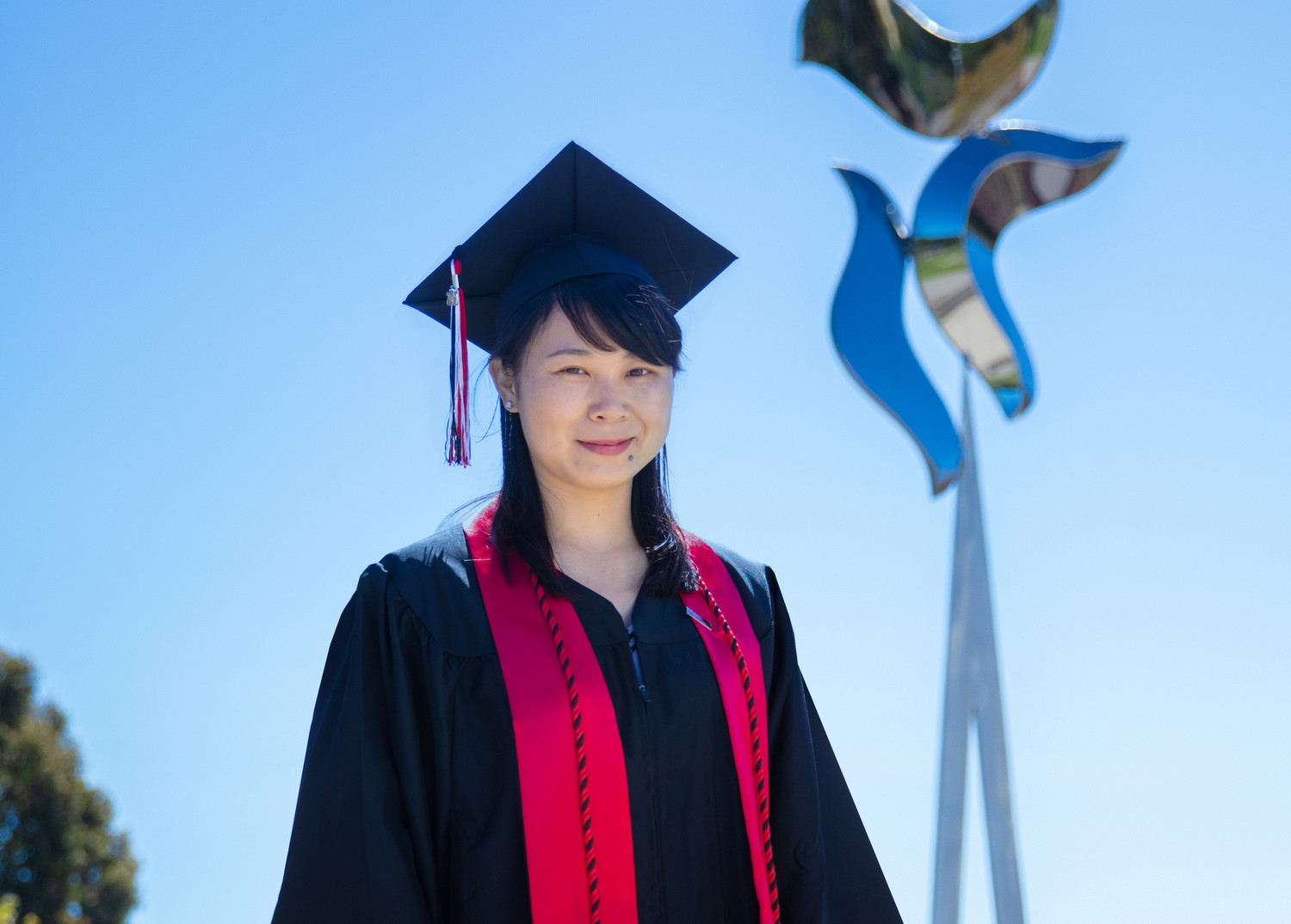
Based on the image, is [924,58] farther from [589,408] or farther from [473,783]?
[473,783]

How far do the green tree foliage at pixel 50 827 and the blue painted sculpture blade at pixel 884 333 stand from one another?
11.9m

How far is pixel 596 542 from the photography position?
212 cm

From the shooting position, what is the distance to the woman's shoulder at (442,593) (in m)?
1.91

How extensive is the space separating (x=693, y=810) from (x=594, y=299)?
32.6 inches

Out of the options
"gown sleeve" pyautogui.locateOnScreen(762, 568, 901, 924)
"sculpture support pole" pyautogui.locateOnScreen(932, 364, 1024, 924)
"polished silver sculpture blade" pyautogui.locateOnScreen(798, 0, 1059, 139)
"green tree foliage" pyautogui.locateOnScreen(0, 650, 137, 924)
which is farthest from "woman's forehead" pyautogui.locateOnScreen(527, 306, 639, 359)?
"green tree foliage" pyautogui.locateOnScreen(0, 650, 137, 924)

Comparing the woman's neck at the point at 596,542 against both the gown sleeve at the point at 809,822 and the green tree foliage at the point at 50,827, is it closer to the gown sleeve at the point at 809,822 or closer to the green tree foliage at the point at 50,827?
the gown sleeve at the point at 809,822

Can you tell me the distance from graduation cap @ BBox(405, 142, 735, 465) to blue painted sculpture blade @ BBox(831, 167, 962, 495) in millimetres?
4534

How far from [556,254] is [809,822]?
3.48 feet

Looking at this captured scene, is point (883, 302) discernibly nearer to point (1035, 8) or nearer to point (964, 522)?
point (964, 522)

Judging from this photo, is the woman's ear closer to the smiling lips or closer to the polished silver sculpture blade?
the smiling lips

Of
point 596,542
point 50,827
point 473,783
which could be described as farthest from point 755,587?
point 50,827

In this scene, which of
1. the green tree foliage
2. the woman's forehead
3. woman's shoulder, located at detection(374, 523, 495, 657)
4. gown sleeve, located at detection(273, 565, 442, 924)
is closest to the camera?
gown sleeve, located at detection(273, 565, 442, 924)

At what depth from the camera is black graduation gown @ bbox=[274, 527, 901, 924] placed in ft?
5.80

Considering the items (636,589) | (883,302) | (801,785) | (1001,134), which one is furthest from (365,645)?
(1001,134)
